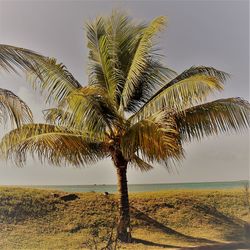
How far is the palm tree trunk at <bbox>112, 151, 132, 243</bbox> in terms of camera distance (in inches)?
236

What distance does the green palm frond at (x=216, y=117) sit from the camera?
5461 millimetres

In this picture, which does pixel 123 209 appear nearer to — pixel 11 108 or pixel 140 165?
pixel 140 165

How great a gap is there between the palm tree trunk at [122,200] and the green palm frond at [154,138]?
61 cm

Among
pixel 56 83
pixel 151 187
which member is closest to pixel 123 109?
pixel 56 83

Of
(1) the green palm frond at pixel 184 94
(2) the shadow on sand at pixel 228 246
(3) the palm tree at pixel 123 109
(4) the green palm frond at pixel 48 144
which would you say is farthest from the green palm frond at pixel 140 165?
(2) the shadow on sand at pixel 228 246

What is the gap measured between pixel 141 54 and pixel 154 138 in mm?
1410

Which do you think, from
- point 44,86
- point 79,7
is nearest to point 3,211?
point 44,86

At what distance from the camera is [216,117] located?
5.52 m

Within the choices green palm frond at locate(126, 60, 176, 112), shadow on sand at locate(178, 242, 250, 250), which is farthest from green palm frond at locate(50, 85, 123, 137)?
shadow on sand at locate(178, 242, 250, 250)

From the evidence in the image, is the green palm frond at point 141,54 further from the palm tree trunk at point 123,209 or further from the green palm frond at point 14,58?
the green palm frond at point 14,58

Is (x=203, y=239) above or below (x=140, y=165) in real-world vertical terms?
below

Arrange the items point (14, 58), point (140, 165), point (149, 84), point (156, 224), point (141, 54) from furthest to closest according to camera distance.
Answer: point (156, 224) < point (140, 165) < point (149, 84) < point (141, 54) < point (14, 58)

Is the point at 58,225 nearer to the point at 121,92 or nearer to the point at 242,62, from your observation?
the point at 121,92

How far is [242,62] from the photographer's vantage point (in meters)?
6.66
